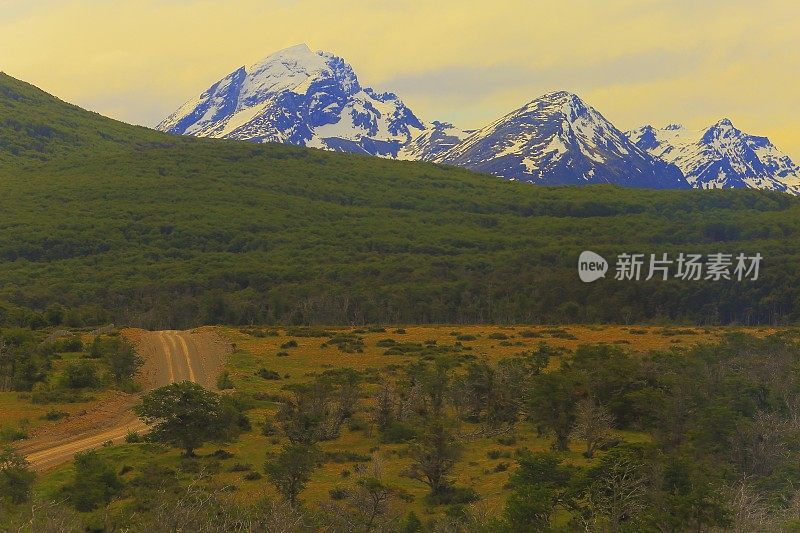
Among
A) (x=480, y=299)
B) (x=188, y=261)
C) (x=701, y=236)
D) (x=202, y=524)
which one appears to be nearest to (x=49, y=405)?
(x=202, y=524)

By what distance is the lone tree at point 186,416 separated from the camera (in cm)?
4325

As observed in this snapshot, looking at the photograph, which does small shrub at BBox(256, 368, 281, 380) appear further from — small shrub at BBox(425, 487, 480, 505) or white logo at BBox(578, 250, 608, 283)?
white logo at BBox(578, 250, 608, 283)

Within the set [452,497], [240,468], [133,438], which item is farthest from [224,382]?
[452,497]

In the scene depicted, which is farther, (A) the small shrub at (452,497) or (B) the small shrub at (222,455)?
(B) the small shrub at (222,455)

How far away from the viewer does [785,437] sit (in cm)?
3847

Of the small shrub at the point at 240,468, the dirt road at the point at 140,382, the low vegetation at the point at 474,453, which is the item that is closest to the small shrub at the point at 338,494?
the low vegetation at the point at 474,453

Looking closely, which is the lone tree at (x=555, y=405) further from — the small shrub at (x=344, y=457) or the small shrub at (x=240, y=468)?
the small shrub at (x=240, y=468)

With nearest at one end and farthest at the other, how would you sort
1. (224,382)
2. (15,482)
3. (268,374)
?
(15,482) < (224,382) < (268,374)

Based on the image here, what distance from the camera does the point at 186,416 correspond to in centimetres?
4344

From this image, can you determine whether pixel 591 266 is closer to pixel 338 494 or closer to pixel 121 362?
pixel 121 362

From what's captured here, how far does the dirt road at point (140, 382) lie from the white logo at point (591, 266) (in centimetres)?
7158

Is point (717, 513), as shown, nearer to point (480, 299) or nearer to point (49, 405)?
point (49, 405)

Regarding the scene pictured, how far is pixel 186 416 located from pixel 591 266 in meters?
124

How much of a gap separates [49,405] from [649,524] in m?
38.1
